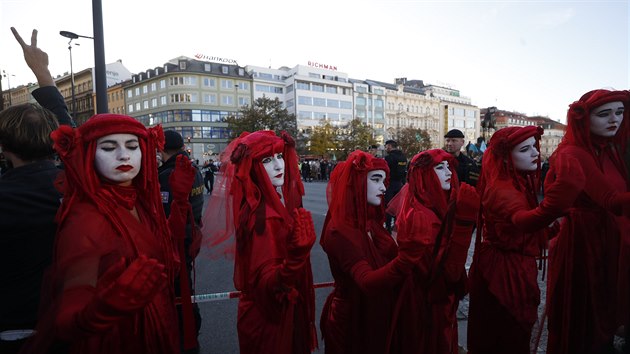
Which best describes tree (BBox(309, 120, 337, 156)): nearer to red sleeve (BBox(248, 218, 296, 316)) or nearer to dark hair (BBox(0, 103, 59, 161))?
red sleeve (BBox(248, 218, 296, 316))

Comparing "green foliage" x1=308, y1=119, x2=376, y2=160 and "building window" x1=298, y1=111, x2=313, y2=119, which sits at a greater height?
"building window" x1=298, y1=111, x2=313, y2=119

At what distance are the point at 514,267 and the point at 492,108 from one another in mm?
10024

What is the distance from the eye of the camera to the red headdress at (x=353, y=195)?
7.75ft

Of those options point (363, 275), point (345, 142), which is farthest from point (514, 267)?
point (345, 142)

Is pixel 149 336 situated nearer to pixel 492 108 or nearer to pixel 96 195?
pixel 96 195

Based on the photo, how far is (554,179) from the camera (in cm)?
268

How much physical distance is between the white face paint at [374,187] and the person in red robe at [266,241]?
52 cm

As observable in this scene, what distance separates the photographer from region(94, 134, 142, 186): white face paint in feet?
5.74

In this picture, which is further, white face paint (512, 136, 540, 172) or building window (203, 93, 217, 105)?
building window (203, 93, 217, 105)

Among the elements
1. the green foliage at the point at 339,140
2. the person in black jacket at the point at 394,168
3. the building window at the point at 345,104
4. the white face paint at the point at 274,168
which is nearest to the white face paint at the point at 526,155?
the white face paint at the point at 274,168

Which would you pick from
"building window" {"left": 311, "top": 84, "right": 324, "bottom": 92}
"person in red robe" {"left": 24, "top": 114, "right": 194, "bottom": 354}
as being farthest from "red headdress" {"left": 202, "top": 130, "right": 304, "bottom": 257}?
"building window" {"left": 311, "top": 84, "right": 324, "bottom": 92}

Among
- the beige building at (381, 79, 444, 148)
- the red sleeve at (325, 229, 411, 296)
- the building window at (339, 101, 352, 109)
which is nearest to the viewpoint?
the red sleeve at (325, 229, 411, 296)

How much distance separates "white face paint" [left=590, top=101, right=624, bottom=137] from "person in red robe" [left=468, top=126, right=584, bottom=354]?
1.20ft

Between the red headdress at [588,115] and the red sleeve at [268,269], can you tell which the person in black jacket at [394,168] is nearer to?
the red headdress at [588,115]
